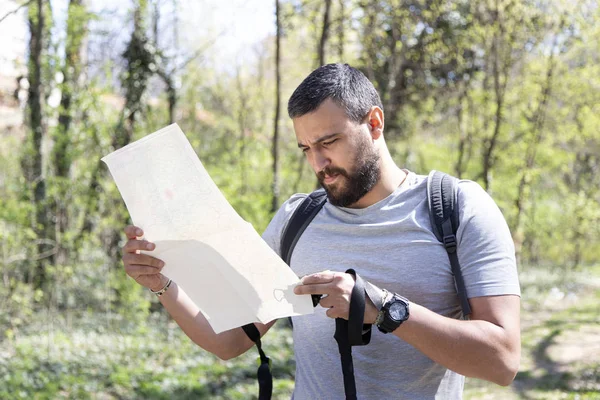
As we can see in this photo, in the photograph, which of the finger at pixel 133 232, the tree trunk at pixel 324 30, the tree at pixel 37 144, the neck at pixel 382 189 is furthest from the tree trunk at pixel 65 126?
the neck at pixel 382 189


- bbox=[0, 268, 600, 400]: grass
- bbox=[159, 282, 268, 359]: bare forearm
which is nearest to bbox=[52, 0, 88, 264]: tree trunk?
bbox=[0, 268, 600, 400]: grass

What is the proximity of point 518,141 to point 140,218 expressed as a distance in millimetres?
14637

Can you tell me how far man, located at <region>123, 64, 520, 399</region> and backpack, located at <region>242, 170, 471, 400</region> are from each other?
0.03 metres

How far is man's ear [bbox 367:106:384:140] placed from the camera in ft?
6.53

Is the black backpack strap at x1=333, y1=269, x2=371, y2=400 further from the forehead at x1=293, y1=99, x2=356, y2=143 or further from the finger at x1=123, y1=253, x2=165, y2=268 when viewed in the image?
the finger at x1=123, y1=253, x2=165, y2=268

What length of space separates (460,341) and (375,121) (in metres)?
0.71

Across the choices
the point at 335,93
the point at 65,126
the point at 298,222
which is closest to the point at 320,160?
the point at 335,93

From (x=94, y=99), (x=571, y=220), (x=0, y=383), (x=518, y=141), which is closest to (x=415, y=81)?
(x=518, y=141)

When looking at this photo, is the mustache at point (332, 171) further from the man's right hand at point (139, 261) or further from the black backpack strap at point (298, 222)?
the man's right hand at point (139, 261)

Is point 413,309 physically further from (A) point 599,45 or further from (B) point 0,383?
(A) point 599,45

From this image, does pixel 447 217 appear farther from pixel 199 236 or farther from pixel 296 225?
pixel 199 236

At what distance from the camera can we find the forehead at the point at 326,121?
1895 mm

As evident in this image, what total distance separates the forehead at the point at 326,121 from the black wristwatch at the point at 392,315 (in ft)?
1.76

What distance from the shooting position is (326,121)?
1895 mm
